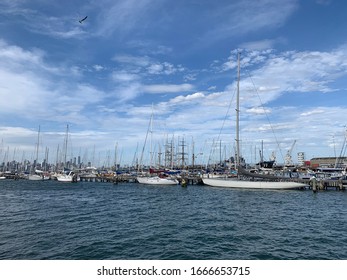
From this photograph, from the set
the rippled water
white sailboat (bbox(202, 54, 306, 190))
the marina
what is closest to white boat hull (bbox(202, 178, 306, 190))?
white sailboat (bbox(202, 54, 306, 190))

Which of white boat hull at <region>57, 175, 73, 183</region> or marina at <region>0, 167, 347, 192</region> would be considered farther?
white boat hull at <region>57, 175, 73, 183</region>

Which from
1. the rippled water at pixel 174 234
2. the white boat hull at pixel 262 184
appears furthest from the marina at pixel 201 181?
the rippled water at pixel 174 234

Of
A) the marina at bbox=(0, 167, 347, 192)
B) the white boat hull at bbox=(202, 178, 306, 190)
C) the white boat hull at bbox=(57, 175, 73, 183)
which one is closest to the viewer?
the white boat hull at bbox=(202, 178, 306, 190)

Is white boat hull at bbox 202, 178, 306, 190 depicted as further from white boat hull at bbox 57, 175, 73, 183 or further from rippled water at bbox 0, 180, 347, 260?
white boat hull at bbox 57, 175, 73, 183

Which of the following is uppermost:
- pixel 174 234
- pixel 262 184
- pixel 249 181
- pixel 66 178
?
pixel 249 181

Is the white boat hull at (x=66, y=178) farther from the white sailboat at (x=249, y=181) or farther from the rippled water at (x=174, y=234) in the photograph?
the rippled water at (x=174, y=234)

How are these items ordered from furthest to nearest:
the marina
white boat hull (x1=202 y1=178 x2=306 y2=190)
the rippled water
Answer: the marina → white boat hull (x1=202 y1=178 x2=306 y2=190) → the rippled water

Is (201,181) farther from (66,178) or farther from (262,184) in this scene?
(66,178)

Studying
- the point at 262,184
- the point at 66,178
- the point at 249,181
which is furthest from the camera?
the point at 66,178

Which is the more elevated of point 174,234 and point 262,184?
point 262,184

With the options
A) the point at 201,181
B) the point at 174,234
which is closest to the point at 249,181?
the point at 201,181

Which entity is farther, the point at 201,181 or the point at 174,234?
the point at 201,181

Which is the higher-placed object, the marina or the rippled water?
the marina

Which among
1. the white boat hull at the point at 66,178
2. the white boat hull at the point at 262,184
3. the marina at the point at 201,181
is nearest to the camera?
the white boat hull at the point at 262,184
